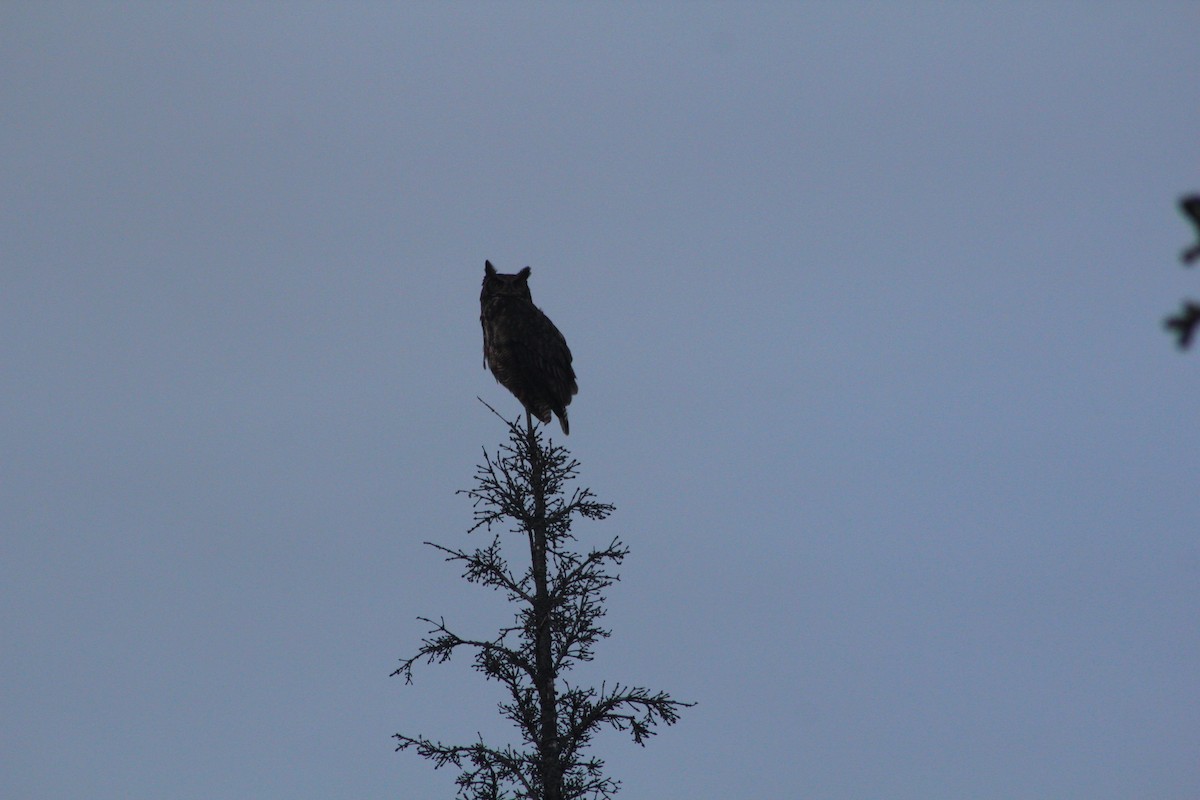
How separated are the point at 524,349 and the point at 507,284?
3.46 feet

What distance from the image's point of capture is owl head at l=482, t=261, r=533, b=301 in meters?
15.2

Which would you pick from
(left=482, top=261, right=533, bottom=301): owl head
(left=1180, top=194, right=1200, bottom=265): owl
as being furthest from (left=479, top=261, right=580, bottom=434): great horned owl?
(left=1180, top=194, right=1200, bottom=265): owl

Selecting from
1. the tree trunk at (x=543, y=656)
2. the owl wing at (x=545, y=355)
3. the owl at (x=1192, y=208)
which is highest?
the owl wing at (x=545, y=355)

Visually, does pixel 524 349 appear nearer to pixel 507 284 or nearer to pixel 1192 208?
pixel 507 284

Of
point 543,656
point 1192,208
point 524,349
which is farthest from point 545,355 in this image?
point 1192,208

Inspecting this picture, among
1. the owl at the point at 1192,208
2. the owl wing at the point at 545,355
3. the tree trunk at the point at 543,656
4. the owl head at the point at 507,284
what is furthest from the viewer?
the owl head at the point at 507,284

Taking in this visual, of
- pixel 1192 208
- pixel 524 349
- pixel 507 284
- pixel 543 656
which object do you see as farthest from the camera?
pixel 507 284

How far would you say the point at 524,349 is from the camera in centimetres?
1469

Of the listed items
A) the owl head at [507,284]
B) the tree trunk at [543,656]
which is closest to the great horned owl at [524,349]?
the owl head at [507,284]

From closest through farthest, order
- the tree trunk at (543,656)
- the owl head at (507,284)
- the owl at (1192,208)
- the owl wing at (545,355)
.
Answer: the owl at (1192,208), the tree trunk at (543,656), the owl wing at (545,355), the owl head at (507,284)

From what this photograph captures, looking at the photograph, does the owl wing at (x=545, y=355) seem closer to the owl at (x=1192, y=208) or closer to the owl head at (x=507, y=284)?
the owl head at (x=507, y=284)


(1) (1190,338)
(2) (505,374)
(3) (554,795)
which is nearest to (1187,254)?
(1) (1190,338)

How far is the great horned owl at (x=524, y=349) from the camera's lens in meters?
14.7

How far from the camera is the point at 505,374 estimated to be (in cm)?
1488
